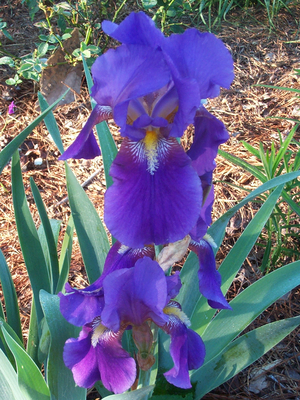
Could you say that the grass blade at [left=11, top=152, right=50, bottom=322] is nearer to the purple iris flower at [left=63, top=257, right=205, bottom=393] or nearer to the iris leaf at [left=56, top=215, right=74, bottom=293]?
the iris leaf at [left=56, top=215, right=74, bottom=293]

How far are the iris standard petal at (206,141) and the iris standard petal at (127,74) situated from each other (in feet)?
0.47

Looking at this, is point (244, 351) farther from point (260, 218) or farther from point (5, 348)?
point (5, 348)

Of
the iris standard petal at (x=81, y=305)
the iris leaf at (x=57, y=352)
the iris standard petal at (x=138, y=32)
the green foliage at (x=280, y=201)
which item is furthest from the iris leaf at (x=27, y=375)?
the green foliage at (x=280, y=201)

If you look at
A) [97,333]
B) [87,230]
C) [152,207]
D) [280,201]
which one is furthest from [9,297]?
[280,201]

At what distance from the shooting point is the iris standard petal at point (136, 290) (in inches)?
25.9

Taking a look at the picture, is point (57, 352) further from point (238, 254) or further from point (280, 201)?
point (280, 201)

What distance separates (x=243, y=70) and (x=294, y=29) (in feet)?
2.25

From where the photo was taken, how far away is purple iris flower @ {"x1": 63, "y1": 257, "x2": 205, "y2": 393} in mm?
663

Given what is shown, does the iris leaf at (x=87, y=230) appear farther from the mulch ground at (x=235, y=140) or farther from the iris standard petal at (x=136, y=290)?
the mulch ground at (x=235, y=140)

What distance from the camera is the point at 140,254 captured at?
81 centimetres

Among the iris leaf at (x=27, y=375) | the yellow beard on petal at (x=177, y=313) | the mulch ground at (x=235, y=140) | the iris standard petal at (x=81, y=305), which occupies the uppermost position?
the iris standard petal at (x=81, y=305)

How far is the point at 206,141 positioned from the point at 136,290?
11.9 inches

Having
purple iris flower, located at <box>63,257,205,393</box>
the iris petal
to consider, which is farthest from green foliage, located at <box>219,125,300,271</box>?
the iris petal

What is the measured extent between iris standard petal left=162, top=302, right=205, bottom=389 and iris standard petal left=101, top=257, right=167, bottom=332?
0.09m
